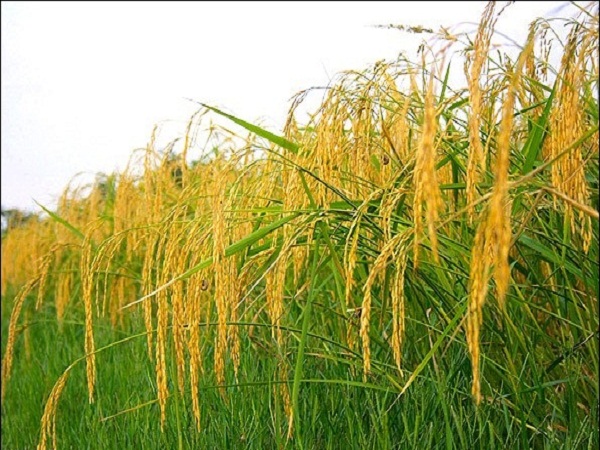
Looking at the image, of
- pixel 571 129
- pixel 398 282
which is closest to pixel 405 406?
pixel 398 282

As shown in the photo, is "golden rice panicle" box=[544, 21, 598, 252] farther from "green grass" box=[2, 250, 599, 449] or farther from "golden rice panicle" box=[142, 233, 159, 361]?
"golden rice panicle" box=[142, 233, 159, 361]

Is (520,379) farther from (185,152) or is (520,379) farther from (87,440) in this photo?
(87,440)

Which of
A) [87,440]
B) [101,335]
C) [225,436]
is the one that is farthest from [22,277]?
[225,436]

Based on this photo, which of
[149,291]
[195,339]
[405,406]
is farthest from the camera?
[149,291]

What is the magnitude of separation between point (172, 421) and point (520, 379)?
1002 mm

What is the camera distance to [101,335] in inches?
165

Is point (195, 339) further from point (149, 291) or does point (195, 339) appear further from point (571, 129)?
point (571, 129)

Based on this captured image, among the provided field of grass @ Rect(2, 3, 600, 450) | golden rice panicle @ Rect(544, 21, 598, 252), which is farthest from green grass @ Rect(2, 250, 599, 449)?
golden rice panicle @ Rect(544, 21, 598, 252)

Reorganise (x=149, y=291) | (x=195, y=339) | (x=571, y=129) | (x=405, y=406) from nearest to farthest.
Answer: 1. (x=571, y=129)
2. (x=195, y=339)
3. (x=405, y=406)
4. (x=149, y=291)

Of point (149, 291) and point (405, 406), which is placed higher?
point (149, 291)

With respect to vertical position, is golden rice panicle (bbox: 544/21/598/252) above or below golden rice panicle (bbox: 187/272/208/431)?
above

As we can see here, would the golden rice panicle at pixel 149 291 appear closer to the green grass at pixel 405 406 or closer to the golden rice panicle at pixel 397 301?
the green grass at pixel 405 406

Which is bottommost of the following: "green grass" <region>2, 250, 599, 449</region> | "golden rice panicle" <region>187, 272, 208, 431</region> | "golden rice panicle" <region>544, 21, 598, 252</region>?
"green grass" <region>2, 250, 599, 449</region>

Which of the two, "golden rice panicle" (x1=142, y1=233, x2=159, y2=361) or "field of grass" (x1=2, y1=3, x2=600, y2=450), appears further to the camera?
"golden rice panicle" (x1=142, y1=233, x2=159, y2=361)
